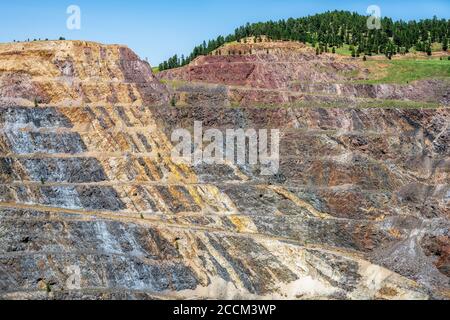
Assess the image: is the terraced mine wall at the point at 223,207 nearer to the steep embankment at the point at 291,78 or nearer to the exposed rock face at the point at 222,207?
the exposed rock face at the point at 222,207

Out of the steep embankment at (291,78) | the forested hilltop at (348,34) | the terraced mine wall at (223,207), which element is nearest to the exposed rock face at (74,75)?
the terraced mine wall at (223,207)

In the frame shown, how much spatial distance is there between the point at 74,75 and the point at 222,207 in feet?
82.2

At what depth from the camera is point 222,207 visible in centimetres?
8481

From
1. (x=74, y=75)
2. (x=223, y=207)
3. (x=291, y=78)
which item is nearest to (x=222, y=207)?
(x=223, y=207)

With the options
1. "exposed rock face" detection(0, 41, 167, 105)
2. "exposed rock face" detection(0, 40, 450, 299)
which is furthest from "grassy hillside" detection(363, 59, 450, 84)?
"exposed rock face" detection(0, 41, 167, 105)

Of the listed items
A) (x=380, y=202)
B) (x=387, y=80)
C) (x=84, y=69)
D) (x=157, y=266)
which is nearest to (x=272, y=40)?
(x=387, y=80)

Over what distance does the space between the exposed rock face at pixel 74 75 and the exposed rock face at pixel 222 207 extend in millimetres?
1373

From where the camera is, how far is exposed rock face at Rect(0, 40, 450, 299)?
74.8m

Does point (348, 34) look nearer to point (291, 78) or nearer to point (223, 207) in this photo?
point (291, 78)

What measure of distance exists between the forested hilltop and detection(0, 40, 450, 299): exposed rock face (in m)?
28.3

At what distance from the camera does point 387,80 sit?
11019 centimetres

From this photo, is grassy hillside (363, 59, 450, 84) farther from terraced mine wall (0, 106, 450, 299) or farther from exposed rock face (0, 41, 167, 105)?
exposed rock face (0, 41, 167, 105)
